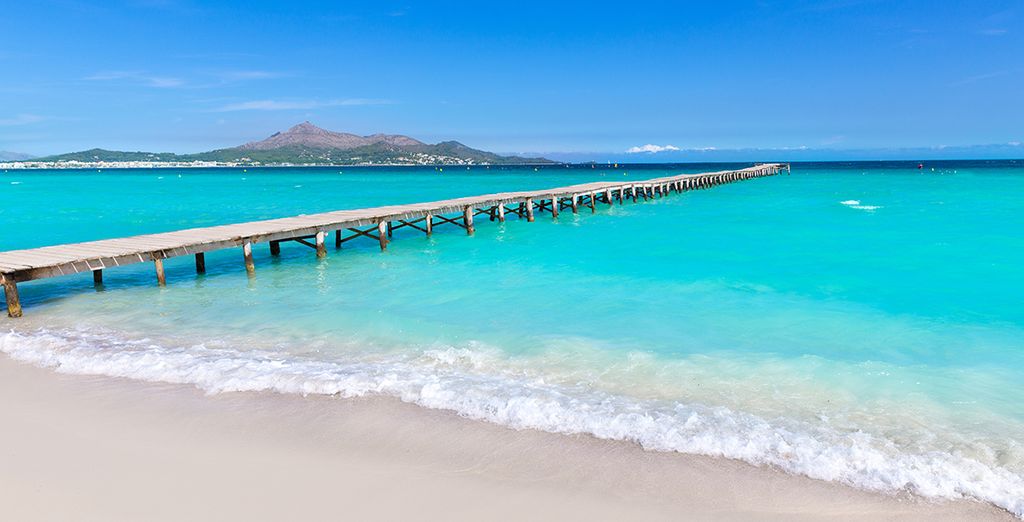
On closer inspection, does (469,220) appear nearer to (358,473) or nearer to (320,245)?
(320,245)

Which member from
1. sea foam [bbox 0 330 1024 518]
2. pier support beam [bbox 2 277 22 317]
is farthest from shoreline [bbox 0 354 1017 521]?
pier support beam [bbox 2 277 22 317]

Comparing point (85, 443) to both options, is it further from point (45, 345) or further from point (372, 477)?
point (45, 345)

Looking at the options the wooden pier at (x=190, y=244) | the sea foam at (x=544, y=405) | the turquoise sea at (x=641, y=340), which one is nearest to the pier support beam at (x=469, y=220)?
the wooden pier at (x=190, y=244)

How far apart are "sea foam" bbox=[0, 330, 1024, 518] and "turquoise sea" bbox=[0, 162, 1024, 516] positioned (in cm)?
2

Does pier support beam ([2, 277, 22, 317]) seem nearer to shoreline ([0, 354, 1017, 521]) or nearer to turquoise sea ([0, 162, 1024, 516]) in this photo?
turquoise sea ([0, 162, 1024, 516])

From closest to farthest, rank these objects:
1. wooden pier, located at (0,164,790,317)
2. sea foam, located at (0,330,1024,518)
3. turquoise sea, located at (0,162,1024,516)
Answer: sea foam, located at (0,330,1024,518) < turquoise sea, located at (0,162,1024,516) < wooden pier, located at (0,164,790,317)

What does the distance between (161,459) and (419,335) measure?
4338 millimetres

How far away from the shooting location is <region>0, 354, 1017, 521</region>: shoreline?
14.0 feet

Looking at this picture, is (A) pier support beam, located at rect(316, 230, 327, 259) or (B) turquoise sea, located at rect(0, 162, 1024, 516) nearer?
(B) turquoise sea, located at rect(0, 162, 1024, 516)

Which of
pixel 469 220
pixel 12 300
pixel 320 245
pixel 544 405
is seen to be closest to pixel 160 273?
pixel 12 300

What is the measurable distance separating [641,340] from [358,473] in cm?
494

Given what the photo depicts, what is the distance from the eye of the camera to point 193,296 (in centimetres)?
1212

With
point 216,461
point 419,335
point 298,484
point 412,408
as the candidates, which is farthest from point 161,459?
point 419,335

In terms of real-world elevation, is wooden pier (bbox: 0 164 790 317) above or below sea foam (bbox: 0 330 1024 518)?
above
